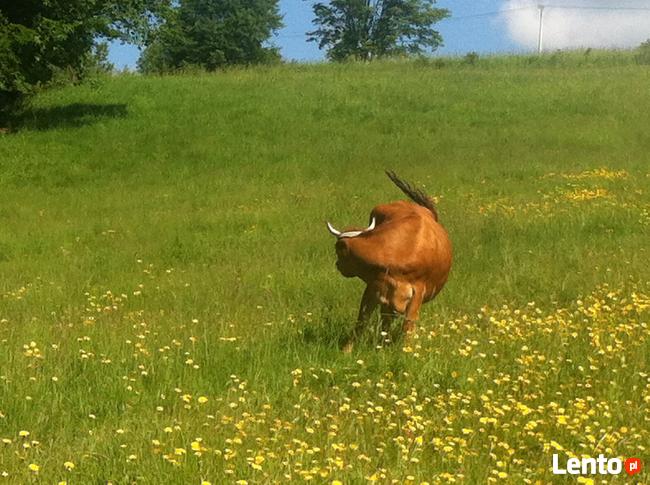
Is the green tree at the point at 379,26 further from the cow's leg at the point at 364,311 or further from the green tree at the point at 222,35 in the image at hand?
the cow's leg at the point at 364,311

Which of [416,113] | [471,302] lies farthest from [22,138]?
[471,302]

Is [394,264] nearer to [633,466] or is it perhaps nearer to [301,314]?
[301,314]

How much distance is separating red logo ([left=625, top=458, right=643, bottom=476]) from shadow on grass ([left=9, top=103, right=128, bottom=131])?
22919mm

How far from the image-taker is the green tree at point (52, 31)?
2147cm

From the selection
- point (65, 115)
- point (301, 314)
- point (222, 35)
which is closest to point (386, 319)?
point (301, 314)

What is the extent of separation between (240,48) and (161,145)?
5253cm

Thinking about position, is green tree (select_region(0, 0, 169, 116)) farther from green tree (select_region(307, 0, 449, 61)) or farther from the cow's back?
green tree (select_region(307, 0, 449, 61))

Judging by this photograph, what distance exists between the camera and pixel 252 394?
445 centimetres

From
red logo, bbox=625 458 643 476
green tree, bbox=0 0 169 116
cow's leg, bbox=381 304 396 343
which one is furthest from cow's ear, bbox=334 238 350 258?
green tree, bbox=0 0 169 116

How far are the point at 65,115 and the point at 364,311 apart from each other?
22571mm

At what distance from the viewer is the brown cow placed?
5.12 meters

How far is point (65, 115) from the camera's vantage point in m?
25.1

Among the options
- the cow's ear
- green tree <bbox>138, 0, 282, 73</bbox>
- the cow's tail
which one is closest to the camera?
the cow's ear

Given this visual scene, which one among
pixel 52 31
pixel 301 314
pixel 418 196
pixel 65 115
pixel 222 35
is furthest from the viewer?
pixel 222 35
